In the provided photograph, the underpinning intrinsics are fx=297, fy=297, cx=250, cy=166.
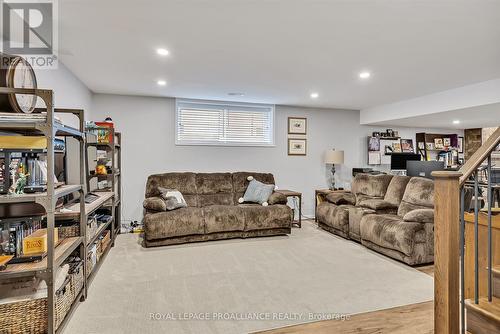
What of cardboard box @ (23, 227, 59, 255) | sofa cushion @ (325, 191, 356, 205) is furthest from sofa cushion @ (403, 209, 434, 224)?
cardboard box @ (23, 227, 59, 255)

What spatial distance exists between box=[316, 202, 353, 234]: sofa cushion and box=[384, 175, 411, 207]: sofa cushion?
0.60 meters

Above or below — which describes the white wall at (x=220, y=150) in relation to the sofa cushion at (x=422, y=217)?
above

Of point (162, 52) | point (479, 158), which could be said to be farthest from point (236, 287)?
point (162, 52)

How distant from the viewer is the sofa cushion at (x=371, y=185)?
4766mm

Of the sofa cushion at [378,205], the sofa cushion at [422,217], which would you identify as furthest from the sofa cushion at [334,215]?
the sofa cushion at [422,217]

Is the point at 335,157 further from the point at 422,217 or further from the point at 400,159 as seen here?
the point at 422,217

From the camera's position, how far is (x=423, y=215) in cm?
347

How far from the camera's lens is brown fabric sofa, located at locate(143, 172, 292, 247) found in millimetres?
4066

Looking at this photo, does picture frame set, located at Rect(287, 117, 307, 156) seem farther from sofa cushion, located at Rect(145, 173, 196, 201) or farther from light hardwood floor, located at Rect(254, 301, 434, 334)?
light hardwood floor, located at Rect(254, 301, 434, 334)

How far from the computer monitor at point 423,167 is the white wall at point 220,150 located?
1472mm

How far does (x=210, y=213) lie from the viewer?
4.30m

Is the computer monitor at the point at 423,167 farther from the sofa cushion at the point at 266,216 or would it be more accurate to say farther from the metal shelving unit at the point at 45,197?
the metal shelving unit at the point at 45,197

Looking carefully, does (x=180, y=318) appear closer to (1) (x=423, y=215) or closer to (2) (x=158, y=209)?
Result: (2) (x=158, y=209)

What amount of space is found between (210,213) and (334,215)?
1985 millimetres
